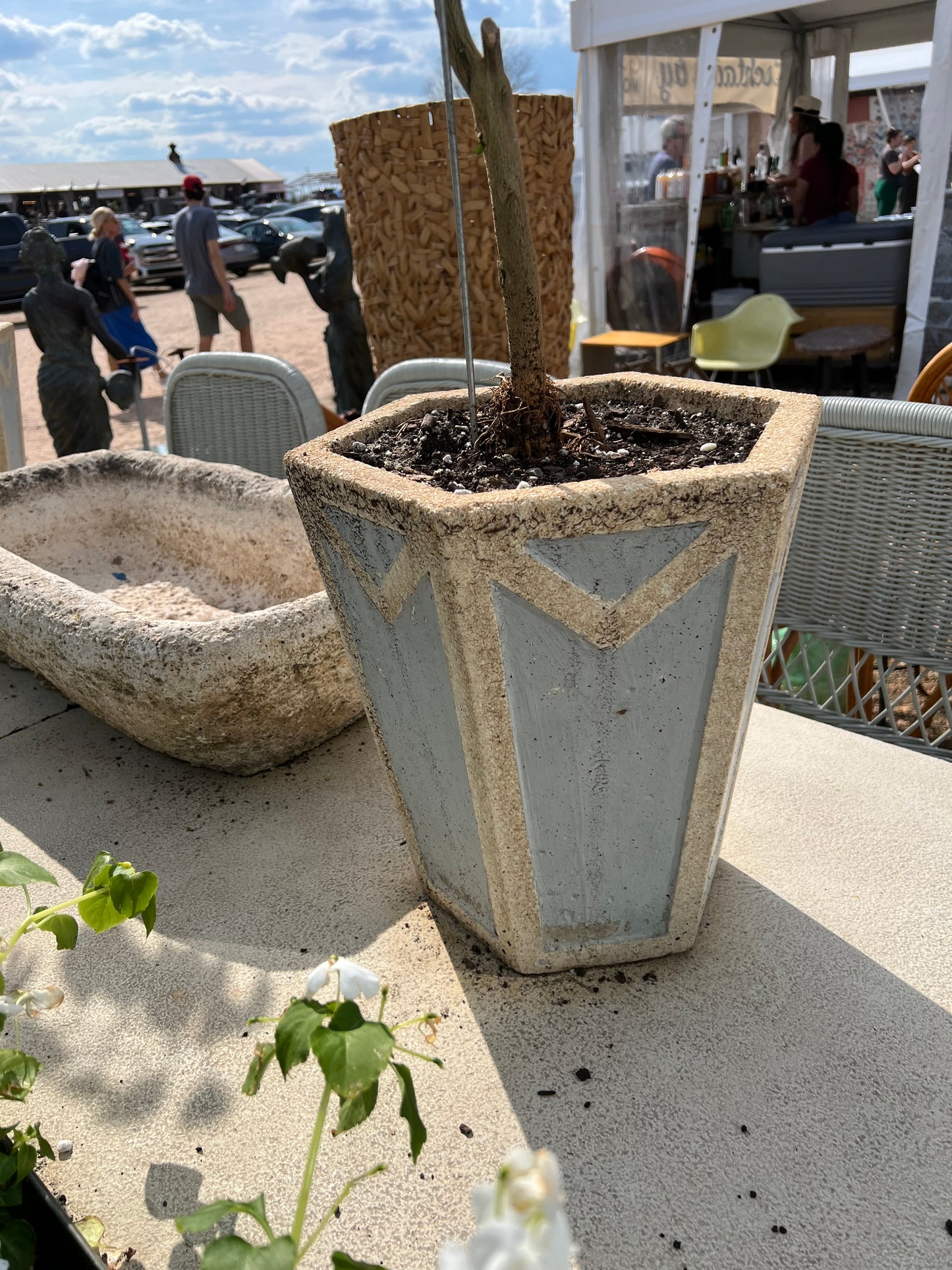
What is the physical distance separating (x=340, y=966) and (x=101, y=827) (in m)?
1.20

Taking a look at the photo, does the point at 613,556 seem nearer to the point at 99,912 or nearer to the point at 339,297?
the point at 99,912

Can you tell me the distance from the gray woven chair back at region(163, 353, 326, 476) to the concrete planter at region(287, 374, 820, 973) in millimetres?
1340

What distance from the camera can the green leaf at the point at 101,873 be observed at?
972 mm

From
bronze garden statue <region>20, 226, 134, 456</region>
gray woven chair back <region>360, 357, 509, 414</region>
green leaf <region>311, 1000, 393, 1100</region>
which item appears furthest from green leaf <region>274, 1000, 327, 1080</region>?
bronze garden statue <region>20, 226, 134, 456</region>

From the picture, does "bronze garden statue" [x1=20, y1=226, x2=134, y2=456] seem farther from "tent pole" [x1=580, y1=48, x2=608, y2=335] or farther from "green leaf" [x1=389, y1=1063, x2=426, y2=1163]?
"green leaf" [x1=389, y1=1063, x2=426, y2=1163]

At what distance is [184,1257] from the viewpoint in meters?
1.00

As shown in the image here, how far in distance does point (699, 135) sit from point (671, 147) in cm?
35

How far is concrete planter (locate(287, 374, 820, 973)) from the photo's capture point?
1.00m

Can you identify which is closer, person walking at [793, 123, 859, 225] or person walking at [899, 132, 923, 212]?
person walking at [793, 123, 859, 225]

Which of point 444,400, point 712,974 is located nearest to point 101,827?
point 444,400

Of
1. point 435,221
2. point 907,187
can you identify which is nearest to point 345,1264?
point 435,221

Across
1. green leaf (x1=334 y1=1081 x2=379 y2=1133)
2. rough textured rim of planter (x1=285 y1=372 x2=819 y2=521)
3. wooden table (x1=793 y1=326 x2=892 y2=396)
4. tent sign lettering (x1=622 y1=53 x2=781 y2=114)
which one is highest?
tent sign lettering (x1=622 y1=53 x2=781 y2=114)

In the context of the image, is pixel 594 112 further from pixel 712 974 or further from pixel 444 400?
pixel 712 974

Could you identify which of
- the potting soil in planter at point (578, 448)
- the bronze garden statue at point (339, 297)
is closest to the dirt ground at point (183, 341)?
the bronze garden statue at point (339, 297)
